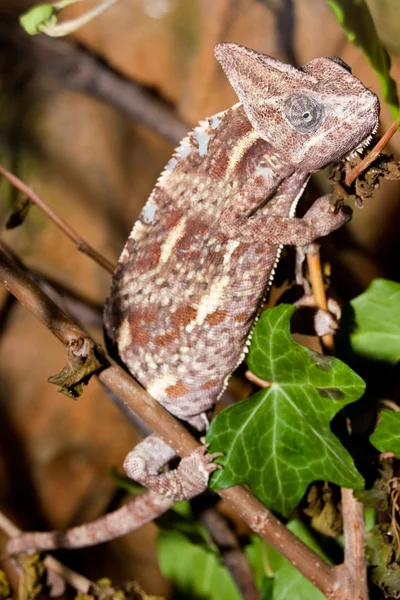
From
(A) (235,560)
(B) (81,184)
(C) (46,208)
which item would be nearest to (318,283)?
(C) (46,208)

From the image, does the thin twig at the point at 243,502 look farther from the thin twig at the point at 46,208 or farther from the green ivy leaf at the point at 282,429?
the thin twig at the point at 46,208

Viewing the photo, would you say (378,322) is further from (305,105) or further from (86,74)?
(86,74)

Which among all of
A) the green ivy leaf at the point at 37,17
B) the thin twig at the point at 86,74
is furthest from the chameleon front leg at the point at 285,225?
the thin twig at the point at 86,74

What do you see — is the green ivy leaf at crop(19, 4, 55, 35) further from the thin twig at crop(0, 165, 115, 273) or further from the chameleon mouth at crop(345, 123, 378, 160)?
the chameleon mouth at crop(345, 123, 378, 160)


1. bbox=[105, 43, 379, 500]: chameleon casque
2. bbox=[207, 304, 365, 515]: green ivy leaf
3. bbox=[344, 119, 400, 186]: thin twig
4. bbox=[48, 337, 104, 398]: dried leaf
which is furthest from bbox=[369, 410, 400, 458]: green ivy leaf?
bbox=[48, 337, 104, 398]: dried leaf

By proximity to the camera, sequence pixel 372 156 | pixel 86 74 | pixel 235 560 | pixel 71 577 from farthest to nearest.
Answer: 1. pixel 86 74
2. pixel 235 560
3. pixel 71 577
4. pixel 372 156
